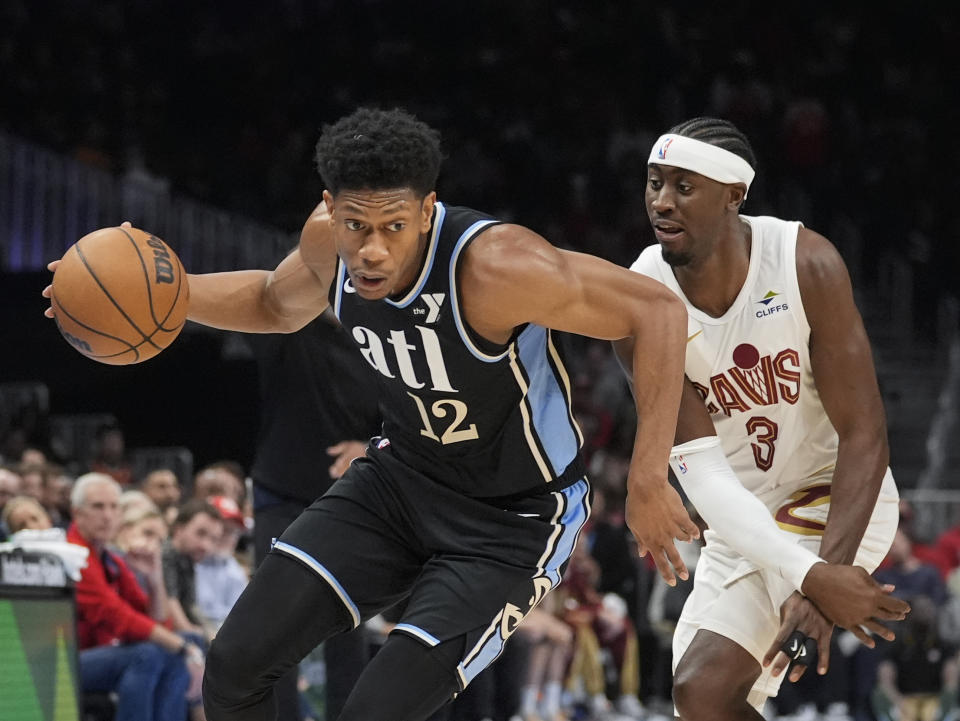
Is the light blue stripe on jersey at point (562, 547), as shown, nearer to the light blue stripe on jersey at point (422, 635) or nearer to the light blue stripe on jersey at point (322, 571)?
the light blue stripe on jersey at point (422, 635)

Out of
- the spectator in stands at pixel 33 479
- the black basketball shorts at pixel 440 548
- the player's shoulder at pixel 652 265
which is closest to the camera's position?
the black basketball shorts at pixel 440 548

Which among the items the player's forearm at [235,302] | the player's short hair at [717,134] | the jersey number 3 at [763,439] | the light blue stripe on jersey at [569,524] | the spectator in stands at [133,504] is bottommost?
the spectator in stands at [133,504]

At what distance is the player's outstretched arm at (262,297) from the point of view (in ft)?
14.7

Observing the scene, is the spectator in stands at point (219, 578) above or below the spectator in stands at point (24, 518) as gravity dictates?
below

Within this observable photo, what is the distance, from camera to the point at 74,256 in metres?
4.22

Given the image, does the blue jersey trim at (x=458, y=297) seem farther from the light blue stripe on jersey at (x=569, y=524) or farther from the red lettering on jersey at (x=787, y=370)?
the red lettering on jersey at (x=787, y=370)

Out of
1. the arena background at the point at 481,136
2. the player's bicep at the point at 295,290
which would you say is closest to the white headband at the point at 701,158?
the player's bicep at the point at 295,290

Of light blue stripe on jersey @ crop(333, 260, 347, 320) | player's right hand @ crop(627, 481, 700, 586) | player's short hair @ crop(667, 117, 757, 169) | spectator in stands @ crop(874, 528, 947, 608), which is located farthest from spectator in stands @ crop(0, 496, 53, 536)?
spectator in stands @ crop(874, 528, 947, 608)

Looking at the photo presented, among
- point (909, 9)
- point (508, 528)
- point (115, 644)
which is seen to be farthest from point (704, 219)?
point (909, 9)

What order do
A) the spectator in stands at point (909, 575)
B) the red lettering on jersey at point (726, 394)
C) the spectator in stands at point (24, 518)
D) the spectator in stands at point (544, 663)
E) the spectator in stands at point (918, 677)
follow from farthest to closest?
1. the spectator in stands at point (909, 575)
2. the spectator in stands at point (918, 677)
3. the spectator in stands at point (544, 663)
4. the spectator in stands at point (24, 518)
5. the red lettering on jersey at point (726, 394)

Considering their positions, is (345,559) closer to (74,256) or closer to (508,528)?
(508,528)

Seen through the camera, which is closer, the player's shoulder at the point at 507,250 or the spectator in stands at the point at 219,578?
the player's shoulder at the point at 507,250

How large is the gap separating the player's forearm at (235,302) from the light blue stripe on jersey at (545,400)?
35.6 inches

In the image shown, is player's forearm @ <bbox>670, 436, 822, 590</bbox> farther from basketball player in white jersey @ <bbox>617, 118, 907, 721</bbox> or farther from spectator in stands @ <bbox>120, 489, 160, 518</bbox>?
spectator in stands @ <bbox>120, 489, 160, 518</bbox>
